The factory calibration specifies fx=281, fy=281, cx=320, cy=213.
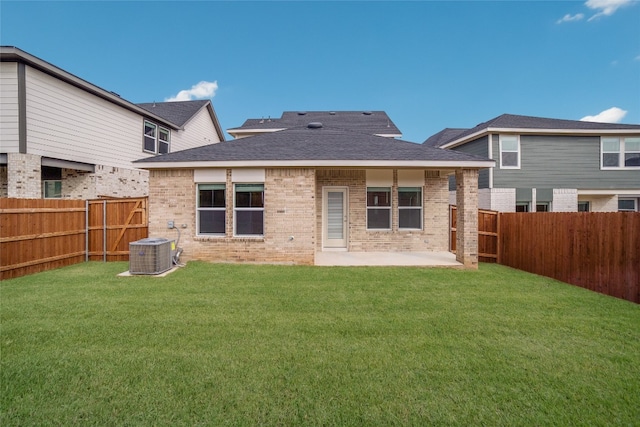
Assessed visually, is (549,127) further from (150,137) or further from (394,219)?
(150,137)

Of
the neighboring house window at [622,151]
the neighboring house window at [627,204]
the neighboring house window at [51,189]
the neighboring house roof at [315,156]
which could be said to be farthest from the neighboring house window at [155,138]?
the neighboring house window at [627,204]

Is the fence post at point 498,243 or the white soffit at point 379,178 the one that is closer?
the fence post at point 498,243

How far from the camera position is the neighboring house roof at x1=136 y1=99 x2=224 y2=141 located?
57.2 feet

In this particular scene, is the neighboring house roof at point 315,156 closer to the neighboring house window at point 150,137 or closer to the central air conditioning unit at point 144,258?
the central air conditioning unit at point 144,258

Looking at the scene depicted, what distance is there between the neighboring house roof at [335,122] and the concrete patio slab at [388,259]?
9524 mm

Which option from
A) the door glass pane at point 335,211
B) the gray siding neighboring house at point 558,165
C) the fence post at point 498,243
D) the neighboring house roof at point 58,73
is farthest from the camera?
the gray siding neighboring house at point 558,165

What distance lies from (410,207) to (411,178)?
110cm

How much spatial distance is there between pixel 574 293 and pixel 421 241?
4.87 m

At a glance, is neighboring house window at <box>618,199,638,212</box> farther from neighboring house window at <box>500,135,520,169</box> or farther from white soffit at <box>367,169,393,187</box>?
white soffit at <box>367,169,393,187</box>

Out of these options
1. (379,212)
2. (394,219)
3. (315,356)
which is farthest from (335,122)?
(315,356)

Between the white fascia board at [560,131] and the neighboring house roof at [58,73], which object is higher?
the neighboring house roof at [58,73]

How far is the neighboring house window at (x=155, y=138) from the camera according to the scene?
14828 millimetres

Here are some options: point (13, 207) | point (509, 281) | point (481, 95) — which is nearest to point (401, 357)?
point (509, 281)

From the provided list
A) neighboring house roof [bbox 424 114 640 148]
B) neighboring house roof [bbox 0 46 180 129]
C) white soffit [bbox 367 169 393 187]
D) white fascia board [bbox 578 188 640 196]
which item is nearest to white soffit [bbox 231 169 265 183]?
white soffit [bbox 367 169 393 187]
